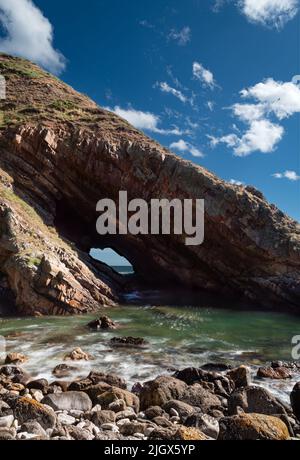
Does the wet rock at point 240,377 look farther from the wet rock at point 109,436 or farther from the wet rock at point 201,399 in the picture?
the wet rock at point 109,436

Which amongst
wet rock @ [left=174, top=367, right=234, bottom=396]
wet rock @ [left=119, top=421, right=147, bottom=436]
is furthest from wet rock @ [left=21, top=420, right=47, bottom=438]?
wet rock @ [left=174, top=367, right=234, bottom=396]

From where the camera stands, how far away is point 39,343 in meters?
17.0

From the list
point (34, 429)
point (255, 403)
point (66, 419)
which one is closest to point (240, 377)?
point (255, 403)

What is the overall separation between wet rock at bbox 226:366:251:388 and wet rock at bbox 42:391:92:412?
18.1 feet

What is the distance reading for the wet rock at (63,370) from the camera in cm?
1241

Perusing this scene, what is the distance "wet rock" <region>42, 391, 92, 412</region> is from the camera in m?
8.87

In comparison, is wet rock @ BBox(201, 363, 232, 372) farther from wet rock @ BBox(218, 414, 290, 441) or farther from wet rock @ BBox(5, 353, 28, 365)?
wet rock @ BBox(5, 353, 28, 365)

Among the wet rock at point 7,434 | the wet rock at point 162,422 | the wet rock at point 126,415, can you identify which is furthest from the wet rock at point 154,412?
the wet rock at point 7,434

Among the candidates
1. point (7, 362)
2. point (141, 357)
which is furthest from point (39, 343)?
point (141, 357)

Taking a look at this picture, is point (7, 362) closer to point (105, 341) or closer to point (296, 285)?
point (105, 341)

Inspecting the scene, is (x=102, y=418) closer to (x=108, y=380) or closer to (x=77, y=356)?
(x=108, y=380)

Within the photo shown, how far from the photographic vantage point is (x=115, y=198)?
128 feet
